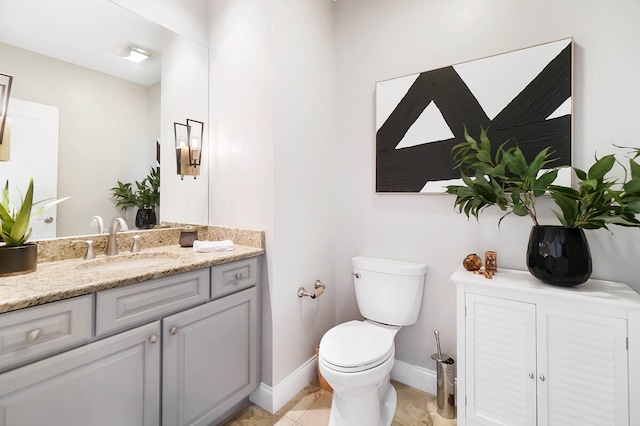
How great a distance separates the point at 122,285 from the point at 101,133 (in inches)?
36.3

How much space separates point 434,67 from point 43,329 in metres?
2.15

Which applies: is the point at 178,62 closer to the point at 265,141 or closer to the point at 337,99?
the point at 265,141

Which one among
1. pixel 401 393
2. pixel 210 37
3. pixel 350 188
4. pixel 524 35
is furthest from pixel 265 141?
pixel 401 393

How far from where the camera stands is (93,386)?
101cm

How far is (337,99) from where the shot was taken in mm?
2150

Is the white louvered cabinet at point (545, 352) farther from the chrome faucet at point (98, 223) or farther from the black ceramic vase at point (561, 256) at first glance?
the chrome faucet at point (98, 223)

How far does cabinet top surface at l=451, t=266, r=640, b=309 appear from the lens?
1130mm

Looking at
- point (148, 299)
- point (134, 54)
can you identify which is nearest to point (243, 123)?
point (134, 54)

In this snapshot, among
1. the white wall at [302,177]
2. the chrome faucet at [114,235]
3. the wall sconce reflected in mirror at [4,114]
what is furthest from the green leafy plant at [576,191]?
the wall sconce reflected in mirror at [4,114]

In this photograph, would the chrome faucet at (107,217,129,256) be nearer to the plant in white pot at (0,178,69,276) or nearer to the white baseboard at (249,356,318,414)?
the plant in white pot at (0,178,69,276)

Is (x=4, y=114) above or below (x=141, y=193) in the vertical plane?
above

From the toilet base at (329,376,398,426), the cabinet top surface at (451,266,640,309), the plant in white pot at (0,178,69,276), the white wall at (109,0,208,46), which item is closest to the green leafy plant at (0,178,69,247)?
the plant in white pot at (0,178,69,276)

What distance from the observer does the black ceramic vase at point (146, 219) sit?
1.72 meters

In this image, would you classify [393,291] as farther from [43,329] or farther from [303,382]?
[43,329]
